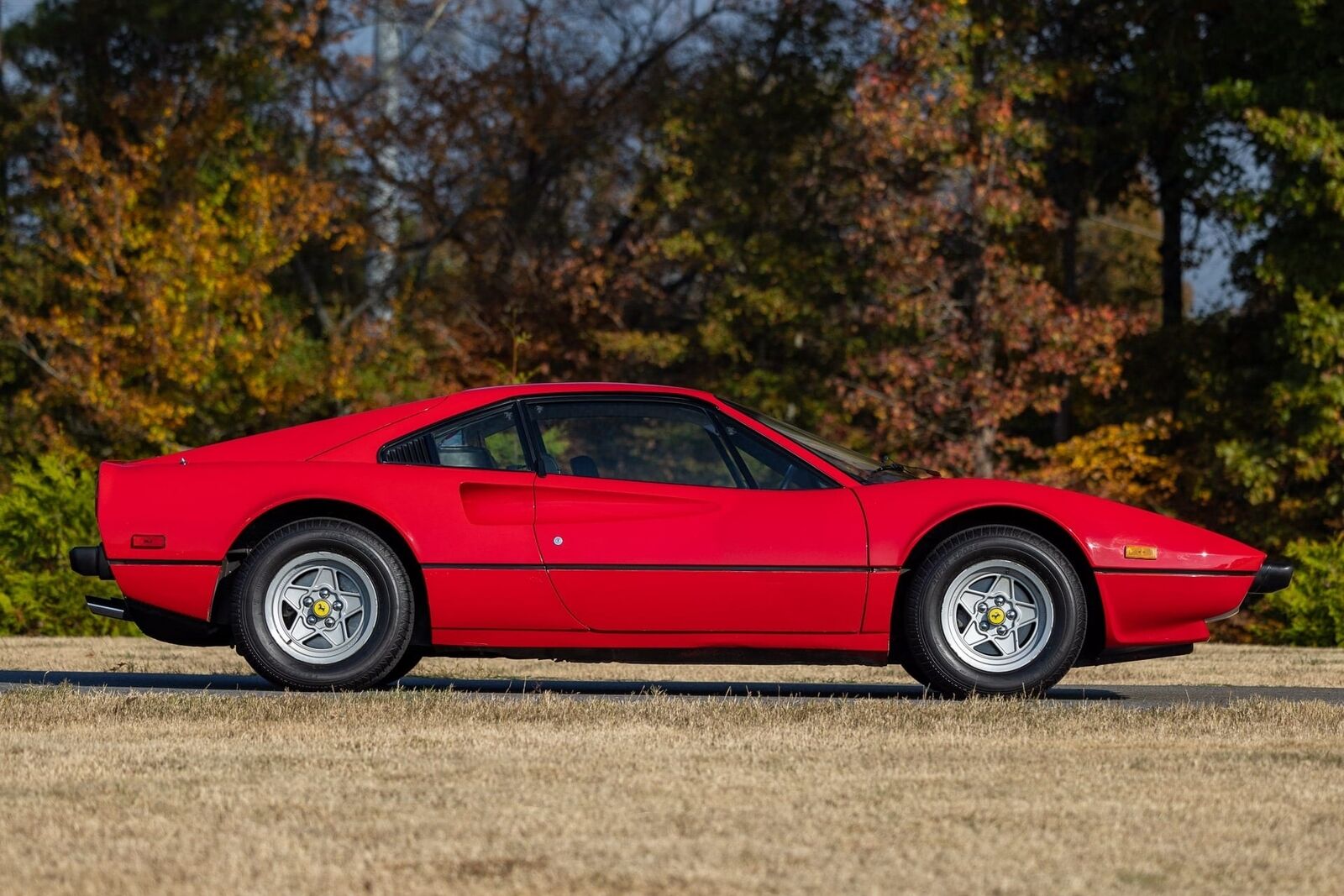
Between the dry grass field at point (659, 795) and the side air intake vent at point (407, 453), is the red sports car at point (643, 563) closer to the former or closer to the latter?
the side air intake vent at point (407, 453)

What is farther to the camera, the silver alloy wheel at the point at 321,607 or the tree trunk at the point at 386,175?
the tree trunk at the point at 386,175

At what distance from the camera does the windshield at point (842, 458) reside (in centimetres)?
801

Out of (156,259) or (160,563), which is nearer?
(160,563)

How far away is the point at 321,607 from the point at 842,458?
87.4 inches

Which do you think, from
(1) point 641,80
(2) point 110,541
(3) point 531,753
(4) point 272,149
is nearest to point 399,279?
(4) point 272,149

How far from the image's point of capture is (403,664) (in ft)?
27.2

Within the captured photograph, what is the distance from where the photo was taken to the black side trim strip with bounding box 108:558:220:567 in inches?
313

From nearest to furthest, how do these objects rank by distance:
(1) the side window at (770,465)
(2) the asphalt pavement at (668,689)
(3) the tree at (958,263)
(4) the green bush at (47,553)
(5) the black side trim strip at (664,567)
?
(5) the black side trim strip at (664,567)
(1) the side window at (770,465)
(2) the asphalt pavement at (668,689)
(4) the green bush at (47,553)
(3) the tree at (958,263)

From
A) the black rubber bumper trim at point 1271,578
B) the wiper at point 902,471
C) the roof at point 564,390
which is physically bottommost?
the black rubber bumper trim at point 1271,578

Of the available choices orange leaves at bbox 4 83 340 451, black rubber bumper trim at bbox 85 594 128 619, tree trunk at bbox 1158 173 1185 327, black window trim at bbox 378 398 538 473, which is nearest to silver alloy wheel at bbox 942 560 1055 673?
black window trim at bbox 378 398 538 473

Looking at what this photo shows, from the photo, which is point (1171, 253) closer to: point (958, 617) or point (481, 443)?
point (958, 617)

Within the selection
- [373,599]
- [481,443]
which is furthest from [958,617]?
[373,599]

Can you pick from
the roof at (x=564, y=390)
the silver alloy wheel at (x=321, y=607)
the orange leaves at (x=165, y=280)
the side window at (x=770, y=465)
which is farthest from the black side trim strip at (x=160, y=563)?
the orange leaves at (x=165, y=280)

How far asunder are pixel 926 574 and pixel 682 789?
2.55m
